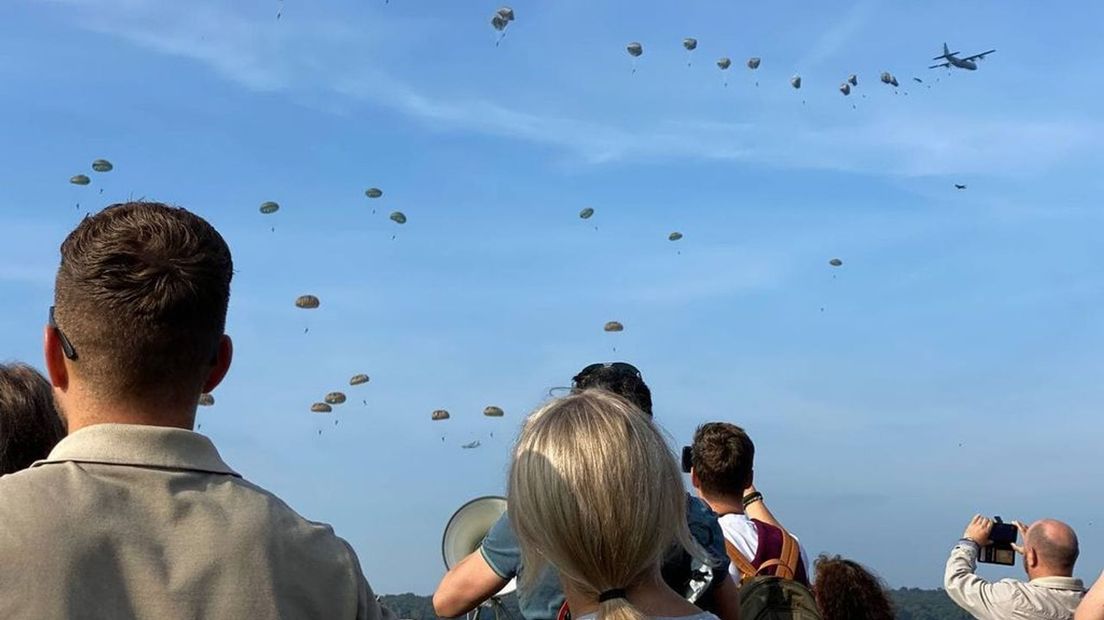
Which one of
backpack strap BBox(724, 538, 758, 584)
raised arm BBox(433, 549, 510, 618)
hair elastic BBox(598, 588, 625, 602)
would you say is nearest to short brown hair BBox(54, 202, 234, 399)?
hair elastic BBox(598, 588, 625, 602)

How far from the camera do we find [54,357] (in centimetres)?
361

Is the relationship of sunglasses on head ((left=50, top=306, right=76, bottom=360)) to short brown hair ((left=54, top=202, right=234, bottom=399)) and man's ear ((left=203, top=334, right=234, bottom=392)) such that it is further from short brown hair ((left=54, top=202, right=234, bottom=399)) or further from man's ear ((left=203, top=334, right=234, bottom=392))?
man's ear ((left=203, top=334, right=234, bottom=392))

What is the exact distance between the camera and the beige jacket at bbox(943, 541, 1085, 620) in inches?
372

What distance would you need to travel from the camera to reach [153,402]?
11.6ft

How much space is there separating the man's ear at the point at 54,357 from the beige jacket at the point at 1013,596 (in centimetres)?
778

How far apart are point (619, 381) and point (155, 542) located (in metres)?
3.59

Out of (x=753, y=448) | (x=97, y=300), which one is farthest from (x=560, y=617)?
(x=753, y=448)

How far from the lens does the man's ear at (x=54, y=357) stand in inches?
142

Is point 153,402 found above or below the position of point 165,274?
below

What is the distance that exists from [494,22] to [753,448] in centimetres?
3255

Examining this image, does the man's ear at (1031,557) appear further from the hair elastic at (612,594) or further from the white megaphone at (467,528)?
the hair elastic at (612,594)

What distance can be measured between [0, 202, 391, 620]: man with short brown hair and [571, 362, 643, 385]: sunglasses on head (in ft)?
10.5

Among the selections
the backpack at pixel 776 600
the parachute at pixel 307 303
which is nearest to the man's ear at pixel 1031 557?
the backpack at pixel 776 600

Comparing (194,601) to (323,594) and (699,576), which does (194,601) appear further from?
(699,576)
